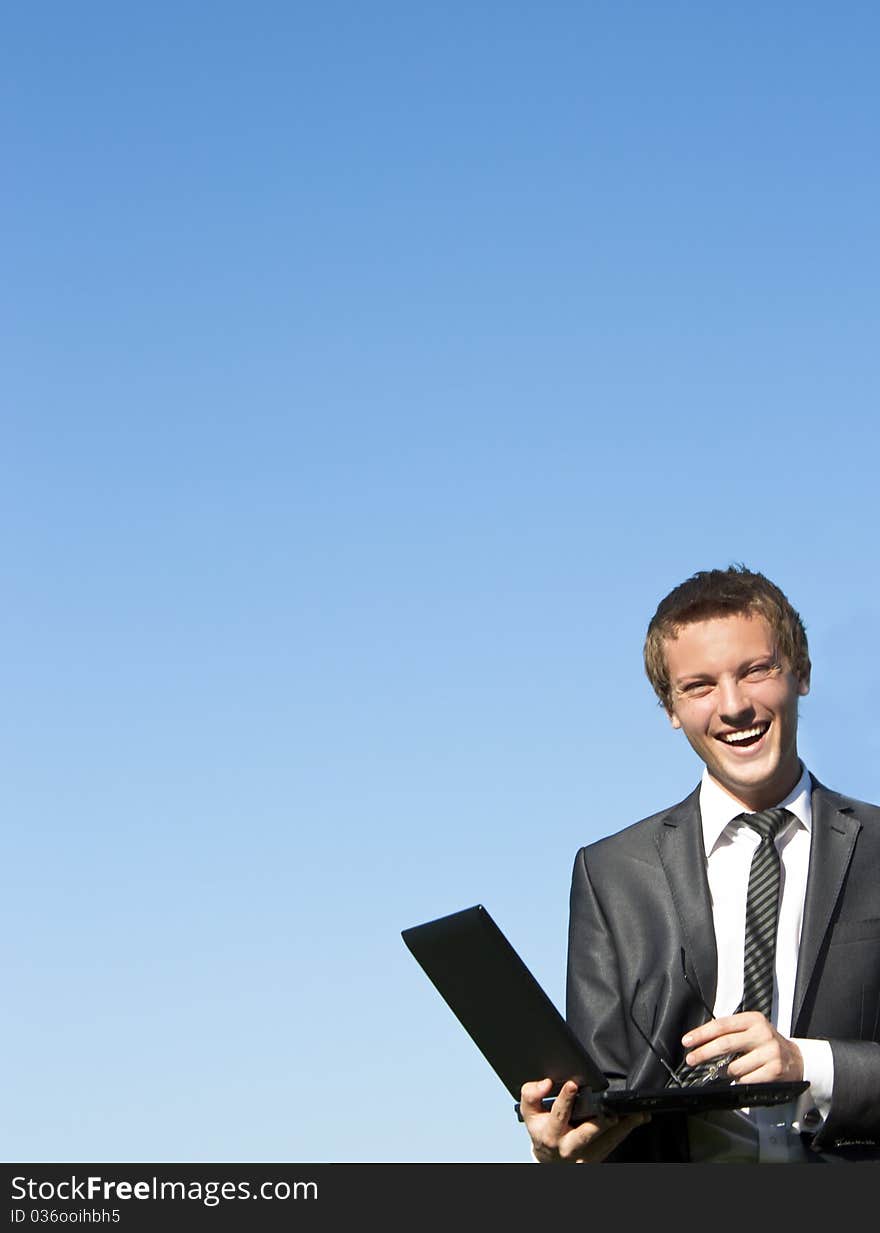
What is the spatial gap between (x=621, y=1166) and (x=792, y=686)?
2.63 metres

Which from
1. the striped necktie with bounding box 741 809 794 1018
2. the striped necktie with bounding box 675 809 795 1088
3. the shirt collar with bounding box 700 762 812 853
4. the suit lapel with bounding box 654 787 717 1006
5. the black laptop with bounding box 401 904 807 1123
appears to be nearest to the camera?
the black laptop with bounding box 401 904 807 1123

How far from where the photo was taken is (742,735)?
7547 mm

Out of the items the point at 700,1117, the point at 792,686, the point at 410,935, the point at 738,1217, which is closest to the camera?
the point at 738,1217

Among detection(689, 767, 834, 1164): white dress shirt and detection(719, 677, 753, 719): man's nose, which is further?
detection(719, 677, 753, 719): man's nose

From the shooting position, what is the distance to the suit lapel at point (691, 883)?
289 inches

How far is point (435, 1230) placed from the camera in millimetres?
6051

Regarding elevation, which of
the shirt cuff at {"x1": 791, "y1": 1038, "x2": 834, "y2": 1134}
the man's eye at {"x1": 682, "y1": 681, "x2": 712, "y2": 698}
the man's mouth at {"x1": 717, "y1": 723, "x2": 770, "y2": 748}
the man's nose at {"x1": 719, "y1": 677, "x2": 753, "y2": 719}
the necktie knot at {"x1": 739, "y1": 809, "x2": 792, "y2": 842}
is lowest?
the shirt cuff at {"x1": 791, "y1": 1038, "x2": 834, "y2": 1134}

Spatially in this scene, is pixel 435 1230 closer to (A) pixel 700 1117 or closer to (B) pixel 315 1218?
(B) pixel 315 1218

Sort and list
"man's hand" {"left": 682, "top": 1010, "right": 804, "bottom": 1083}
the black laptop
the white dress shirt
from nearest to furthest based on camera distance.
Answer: the black laptop
"man's hand" {"left": 682, "top": 1010, "right": 804, "bottom": 1083}
the white dress shirt

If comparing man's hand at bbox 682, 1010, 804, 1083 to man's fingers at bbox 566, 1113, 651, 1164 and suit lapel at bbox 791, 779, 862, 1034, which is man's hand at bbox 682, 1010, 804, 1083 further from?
suit lapel at bbox 791, 779, 862, 1034

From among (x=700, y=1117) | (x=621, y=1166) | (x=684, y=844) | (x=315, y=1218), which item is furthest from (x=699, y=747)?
(x=315, y=1218)

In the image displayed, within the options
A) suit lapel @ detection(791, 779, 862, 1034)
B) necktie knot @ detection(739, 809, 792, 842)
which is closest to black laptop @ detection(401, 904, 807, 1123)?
suit lapel @ detection(791, 779, 862, 1034)

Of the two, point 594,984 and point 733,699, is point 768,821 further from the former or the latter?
point 594,984

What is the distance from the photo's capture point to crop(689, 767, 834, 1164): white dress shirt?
6.88 meters
